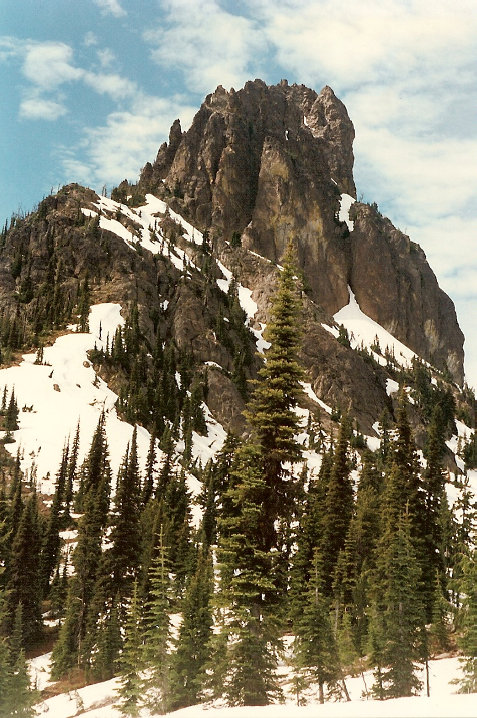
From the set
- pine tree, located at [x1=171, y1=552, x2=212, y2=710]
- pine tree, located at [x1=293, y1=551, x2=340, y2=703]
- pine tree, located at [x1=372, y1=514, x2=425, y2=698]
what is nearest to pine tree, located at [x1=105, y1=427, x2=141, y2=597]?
pine tree, located at [x1=171, y1=552, x2=212, y2=710]

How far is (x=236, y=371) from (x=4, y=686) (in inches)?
4972

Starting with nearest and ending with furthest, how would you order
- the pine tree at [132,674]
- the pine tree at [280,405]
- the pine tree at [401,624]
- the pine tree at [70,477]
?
the pine tree at [280,405] < the pine tree at [401,624] < the pine tree at [132,674] < the pine tree at [70,477]

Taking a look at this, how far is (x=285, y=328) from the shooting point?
21.2 metres

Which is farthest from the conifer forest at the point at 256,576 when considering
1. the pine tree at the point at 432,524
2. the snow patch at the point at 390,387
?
the snow patch at the point at 390,387

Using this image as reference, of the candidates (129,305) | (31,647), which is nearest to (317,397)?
(129,305)

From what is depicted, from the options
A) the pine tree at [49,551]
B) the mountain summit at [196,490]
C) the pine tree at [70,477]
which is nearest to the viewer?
the mountain summit at [196,490]

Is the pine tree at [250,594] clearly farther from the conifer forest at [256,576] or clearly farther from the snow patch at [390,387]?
the snow patch at [390,387]

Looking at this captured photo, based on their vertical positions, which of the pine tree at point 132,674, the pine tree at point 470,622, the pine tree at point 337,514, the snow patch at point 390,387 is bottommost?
the pine tree at point 132,674

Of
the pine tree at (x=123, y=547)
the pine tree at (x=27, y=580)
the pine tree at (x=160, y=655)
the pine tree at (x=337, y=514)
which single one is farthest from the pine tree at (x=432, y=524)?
the pine tree at (x=27, y=580)

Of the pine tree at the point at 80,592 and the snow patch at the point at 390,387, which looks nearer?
the pine tree at the point at 80,592

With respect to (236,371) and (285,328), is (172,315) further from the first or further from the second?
(285,328)

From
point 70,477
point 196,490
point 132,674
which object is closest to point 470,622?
point 132,674

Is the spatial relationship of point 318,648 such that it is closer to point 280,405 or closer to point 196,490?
point 280,405

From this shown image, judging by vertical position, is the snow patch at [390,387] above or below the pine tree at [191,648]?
above
